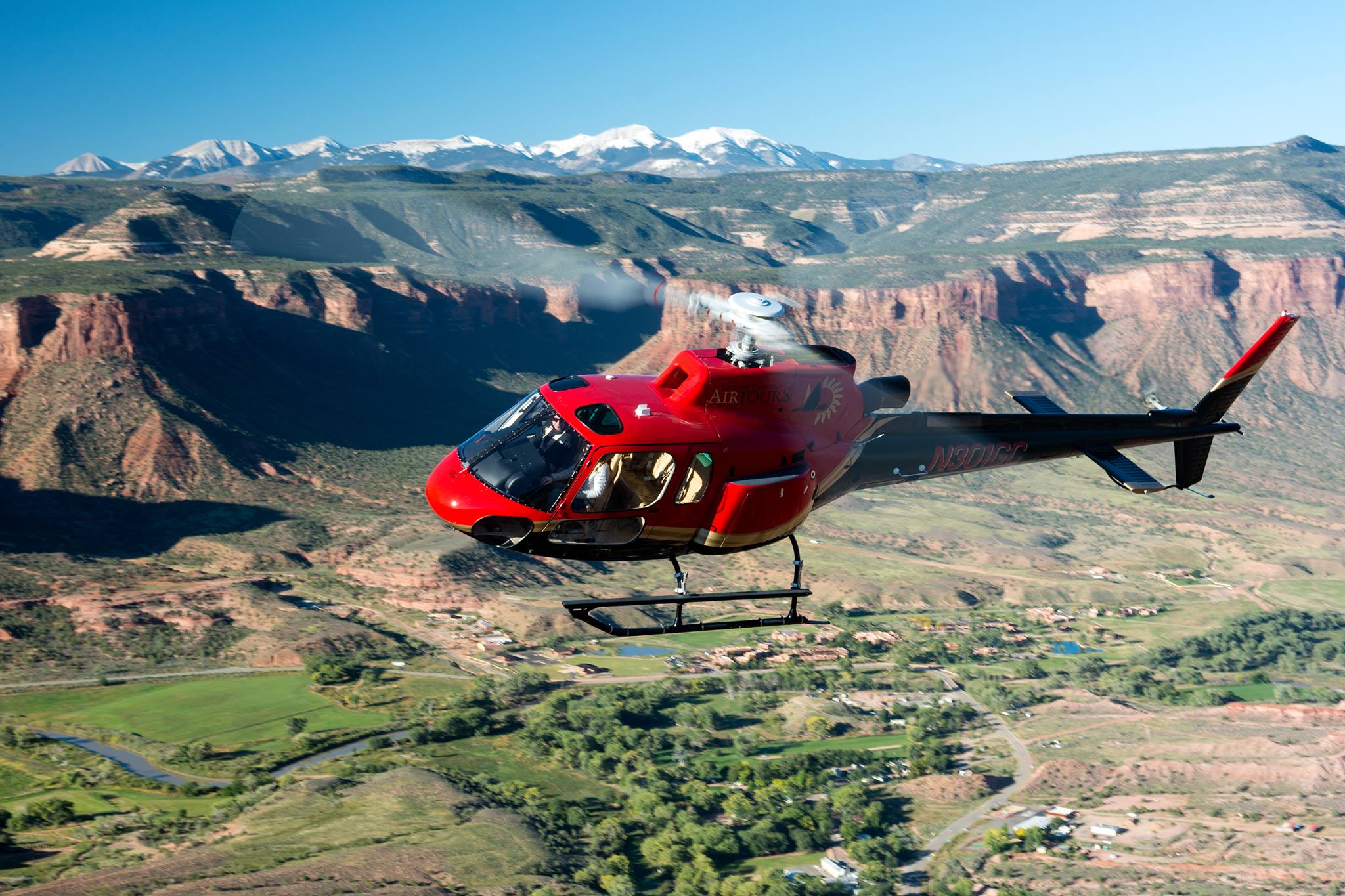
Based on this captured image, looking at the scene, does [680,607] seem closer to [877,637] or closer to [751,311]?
[751,311]

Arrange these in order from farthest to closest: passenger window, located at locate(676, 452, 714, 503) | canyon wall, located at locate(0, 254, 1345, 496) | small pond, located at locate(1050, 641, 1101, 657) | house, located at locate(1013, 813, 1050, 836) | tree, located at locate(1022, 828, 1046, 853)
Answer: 1. canyon wall, located at locate(0, 254, 1345, 496)
2. small pond, located at locate(1050, 641, 1101, 657)
3. house, located at locate(1013, 813, 1050, 836)
4. tree, located at locate(1022, 828, 1046, 853)
5. passenger window, located at locate(676, 452, 714, 503)

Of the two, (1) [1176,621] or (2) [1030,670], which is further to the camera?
(1) [1176,621]

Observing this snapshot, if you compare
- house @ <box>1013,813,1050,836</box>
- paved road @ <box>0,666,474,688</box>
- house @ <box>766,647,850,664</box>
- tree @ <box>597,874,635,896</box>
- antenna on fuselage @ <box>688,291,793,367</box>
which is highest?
antenna on fuselage @ <box>688,291,793,367</box>

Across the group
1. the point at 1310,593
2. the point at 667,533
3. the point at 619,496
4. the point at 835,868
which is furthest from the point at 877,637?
the point at 619,496

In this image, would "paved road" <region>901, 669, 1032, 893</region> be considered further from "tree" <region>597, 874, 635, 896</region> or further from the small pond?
the small pond

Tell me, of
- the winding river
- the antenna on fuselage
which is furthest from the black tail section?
the winding river
